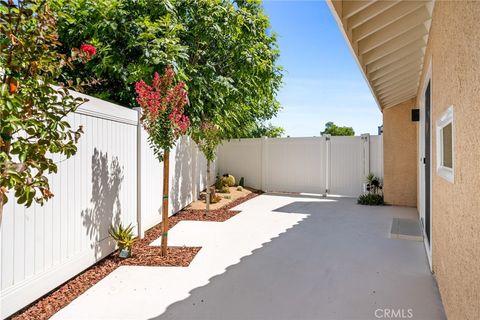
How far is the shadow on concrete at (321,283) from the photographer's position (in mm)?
3156

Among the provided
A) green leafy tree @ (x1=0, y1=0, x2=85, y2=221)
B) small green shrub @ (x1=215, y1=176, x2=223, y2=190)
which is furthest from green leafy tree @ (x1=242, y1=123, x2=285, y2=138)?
green leafy tree @ (x1=0, y1=0, x2=85, y2=221)

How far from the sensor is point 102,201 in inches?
172

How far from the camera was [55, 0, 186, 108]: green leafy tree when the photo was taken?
21.8 ft

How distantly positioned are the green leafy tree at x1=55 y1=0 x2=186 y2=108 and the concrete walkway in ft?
11.1

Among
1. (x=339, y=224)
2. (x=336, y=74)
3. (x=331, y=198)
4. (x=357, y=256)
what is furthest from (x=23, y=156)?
(x=336, y=74)

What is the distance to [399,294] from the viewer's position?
138 inches

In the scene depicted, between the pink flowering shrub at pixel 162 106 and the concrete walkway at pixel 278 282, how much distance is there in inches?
70.0

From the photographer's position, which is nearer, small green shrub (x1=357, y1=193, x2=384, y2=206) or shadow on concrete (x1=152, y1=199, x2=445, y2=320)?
shadow on concrete (x1=152, y1=199, x2=445, y2=320)

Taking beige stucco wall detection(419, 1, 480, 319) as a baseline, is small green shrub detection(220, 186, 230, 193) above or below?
below

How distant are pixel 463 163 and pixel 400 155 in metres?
7.95

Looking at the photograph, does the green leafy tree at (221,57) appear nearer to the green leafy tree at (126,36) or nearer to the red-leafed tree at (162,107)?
the green leafy tree at (126,36)

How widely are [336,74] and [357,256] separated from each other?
1123 centimetres

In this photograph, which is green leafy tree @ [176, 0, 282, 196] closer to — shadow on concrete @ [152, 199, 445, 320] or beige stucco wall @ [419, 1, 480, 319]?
shadow on concrete @ [152, 199, 445, 320]

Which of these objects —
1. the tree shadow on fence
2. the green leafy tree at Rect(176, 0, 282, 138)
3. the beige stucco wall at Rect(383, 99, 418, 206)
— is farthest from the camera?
the beige stucco wall at Rect(383, 99, 418, 206)
